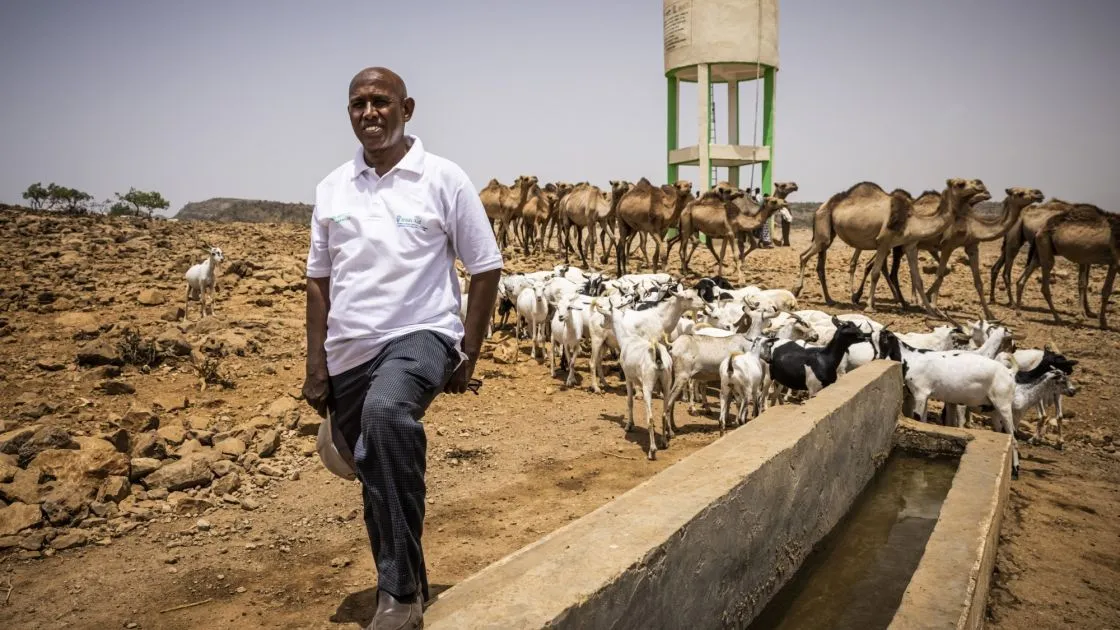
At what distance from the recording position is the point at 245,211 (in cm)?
4316

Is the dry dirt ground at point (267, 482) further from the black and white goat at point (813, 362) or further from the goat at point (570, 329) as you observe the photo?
A: the black and white goat at point (813, 362)

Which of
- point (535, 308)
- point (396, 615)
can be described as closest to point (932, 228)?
point (535, 308)

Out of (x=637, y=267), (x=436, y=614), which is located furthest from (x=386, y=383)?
(x=637, y=267)

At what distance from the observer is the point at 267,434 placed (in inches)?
264

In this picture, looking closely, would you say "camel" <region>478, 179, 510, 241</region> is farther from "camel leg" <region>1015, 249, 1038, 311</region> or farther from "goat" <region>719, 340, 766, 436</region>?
"goat" <region>719, 340, 766, 436</region>

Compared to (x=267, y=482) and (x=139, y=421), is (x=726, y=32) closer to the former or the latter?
(x=139, y=421)

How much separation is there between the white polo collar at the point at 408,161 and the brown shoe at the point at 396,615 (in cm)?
161

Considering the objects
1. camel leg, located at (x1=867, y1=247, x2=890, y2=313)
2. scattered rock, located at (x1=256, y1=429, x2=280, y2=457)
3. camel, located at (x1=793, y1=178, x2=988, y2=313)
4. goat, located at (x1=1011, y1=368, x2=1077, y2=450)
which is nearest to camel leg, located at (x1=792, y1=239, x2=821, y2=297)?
camel, located at (x1=793, y1=178, x2=988, y2=313)

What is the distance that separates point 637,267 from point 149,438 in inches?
634

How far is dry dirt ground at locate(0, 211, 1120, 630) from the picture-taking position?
14.1ft

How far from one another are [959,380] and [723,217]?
1201 centimetres

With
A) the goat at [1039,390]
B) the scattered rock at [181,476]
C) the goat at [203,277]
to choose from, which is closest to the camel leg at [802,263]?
the goat at [1039,390]

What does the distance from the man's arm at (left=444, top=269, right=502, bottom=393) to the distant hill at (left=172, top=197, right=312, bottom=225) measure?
36.6 metres

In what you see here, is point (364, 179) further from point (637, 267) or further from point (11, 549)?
point (637, 267)
